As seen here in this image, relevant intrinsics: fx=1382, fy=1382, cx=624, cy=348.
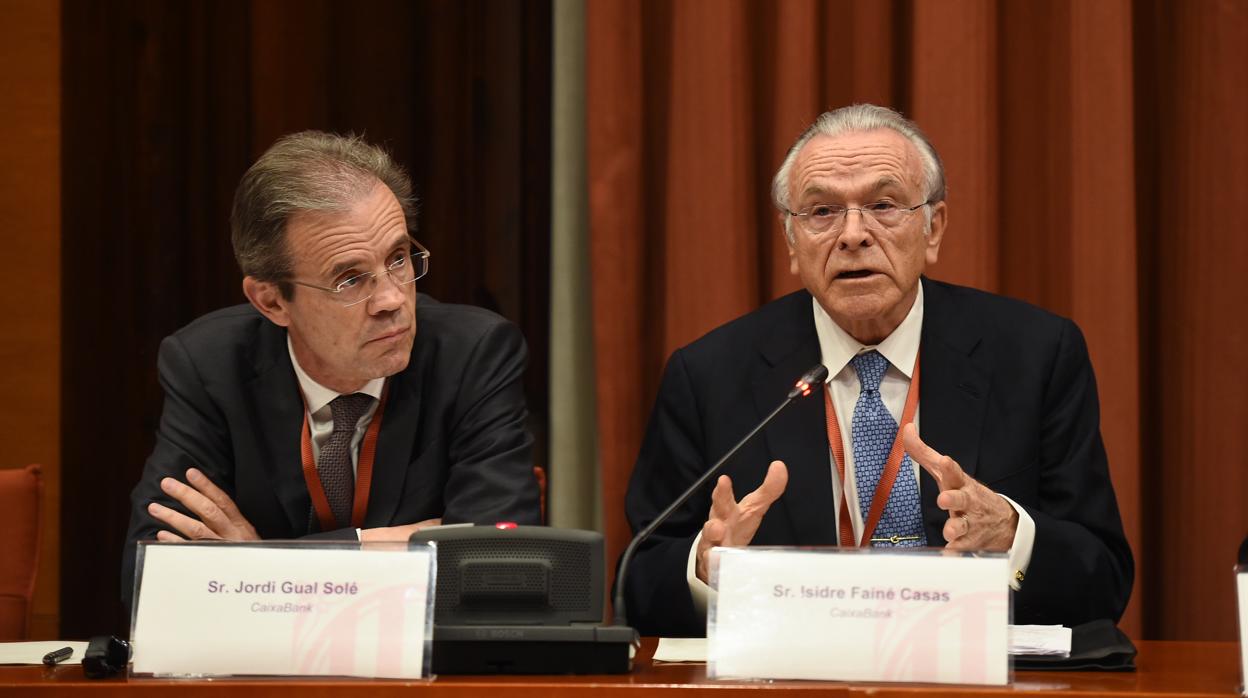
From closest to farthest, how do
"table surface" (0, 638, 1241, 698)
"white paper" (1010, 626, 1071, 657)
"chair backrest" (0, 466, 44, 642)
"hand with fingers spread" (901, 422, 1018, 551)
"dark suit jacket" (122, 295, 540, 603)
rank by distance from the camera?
"table surface" (0, 638, 1241, 698) → "white paper" (1010, 626, 1071, 657) → "hand with fingers spread" (901, 422, 1018, 551) → "dark suit jacket" (122, 295, 540, 603) → "chair backrest" (0, 466, 44, 642)

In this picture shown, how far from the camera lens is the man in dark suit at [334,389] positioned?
233 cm

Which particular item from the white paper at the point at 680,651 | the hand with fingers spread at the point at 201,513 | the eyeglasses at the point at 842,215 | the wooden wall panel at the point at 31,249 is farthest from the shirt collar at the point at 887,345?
the wooden wall panel at the point at 31,249

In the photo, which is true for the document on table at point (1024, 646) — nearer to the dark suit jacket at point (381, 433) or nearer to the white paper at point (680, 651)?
the white paper at point (680, 651)

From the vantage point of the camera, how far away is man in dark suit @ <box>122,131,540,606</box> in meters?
2.33

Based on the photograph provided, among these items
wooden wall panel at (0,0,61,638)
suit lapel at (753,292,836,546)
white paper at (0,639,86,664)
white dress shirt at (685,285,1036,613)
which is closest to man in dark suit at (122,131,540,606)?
white paper at (0,639,86,664)

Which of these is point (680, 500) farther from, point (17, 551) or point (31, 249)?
point (31, 249)

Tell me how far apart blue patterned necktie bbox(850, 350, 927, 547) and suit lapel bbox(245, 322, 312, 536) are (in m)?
0.94

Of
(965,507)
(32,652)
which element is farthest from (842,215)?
(32,652)

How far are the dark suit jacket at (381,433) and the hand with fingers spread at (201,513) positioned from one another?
0.12 meters

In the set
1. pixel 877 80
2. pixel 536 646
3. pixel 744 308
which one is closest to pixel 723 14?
pixel 877 80

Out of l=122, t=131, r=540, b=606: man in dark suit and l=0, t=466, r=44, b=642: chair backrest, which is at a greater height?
l=122, t=131, r=540, b=606: man in dark suit

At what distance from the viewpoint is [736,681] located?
4.99 ft

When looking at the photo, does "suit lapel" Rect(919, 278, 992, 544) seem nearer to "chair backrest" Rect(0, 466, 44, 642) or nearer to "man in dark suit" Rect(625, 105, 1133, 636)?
"man in dark suit" Rect(625, 105, 1133, 636)

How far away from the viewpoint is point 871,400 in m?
2.37
